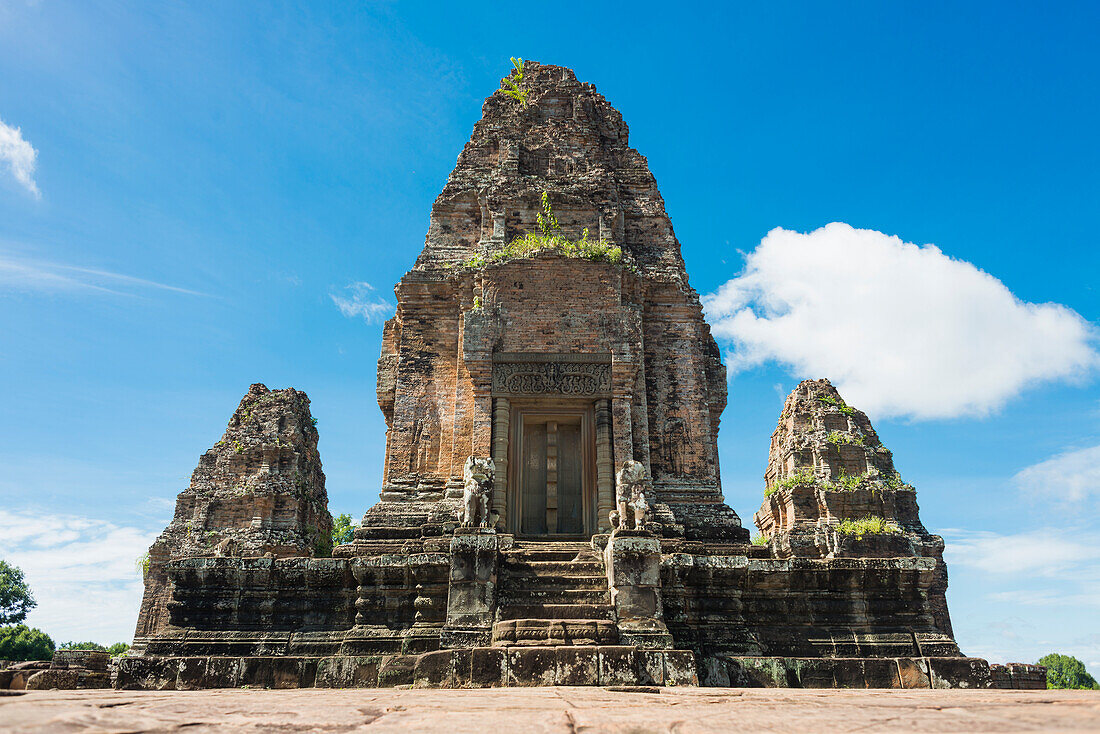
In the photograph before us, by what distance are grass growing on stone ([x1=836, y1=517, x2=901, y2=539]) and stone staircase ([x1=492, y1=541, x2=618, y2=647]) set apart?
46.6 feet

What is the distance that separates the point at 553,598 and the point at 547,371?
16.5 ft

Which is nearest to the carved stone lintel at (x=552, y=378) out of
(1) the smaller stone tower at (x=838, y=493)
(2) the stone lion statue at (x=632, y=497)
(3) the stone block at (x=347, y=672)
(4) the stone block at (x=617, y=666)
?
(2) the stone lion statue at (x=632, y=497)

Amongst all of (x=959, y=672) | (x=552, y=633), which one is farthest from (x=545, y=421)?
(x=959, y=672)

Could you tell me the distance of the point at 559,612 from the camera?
958 cm

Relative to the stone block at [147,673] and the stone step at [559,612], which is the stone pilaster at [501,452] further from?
the stone block at [147,673]

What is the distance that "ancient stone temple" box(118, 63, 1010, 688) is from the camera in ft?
30.8

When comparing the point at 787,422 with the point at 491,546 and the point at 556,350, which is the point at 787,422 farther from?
the point at 491,546

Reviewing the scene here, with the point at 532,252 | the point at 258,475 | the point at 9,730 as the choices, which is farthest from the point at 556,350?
the point at 258,475

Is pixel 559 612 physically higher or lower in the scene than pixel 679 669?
higher

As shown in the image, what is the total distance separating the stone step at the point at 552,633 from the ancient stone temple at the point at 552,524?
4 centimetres

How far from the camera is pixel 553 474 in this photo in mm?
14203

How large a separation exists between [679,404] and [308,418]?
17724 millimetres

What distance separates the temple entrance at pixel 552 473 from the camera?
45.2 ft

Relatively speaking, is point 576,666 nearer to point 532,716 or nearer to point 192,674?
point 532,716
